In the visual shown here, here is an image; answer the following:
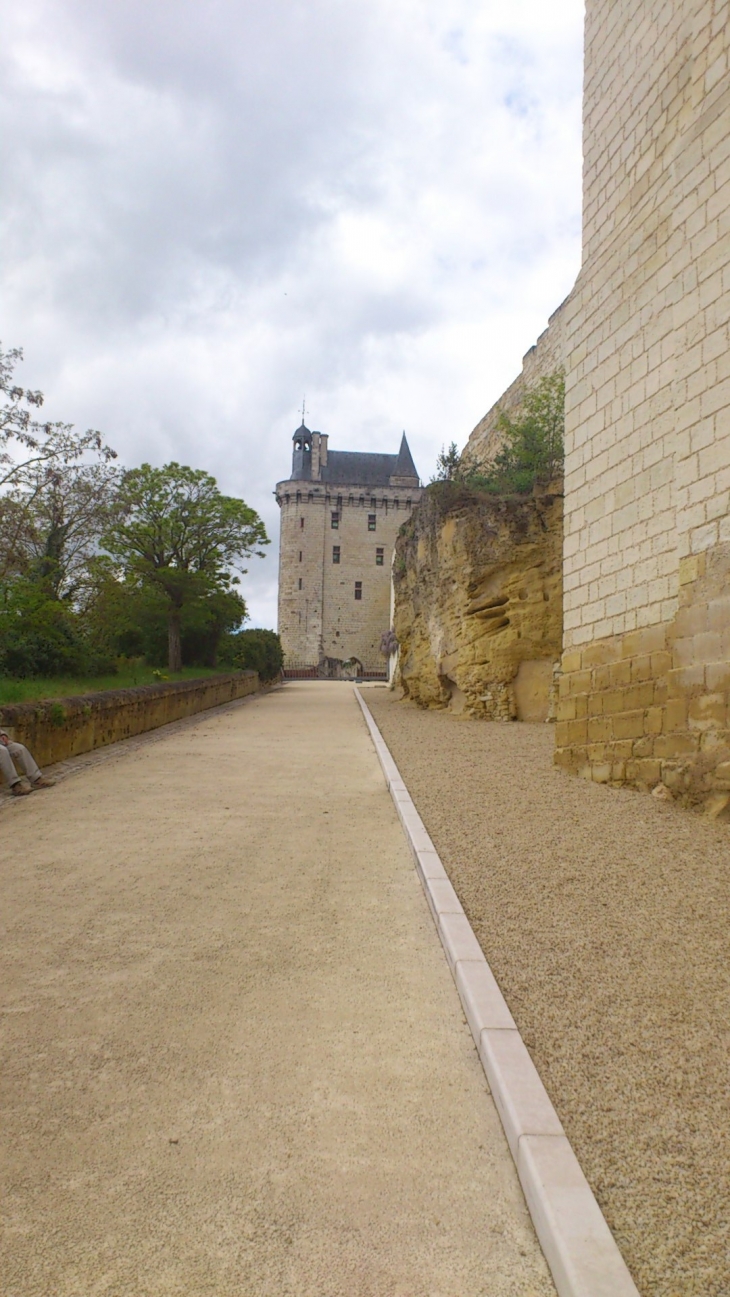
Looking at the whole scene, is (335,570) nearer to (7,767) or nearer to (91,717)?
(91,717)

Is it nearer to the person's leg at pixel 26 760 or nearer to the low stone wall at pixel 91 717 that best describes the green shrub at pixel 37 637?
the low stone wall at pixel 91 717

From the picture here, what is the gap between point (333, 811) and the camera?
6551 millimetres

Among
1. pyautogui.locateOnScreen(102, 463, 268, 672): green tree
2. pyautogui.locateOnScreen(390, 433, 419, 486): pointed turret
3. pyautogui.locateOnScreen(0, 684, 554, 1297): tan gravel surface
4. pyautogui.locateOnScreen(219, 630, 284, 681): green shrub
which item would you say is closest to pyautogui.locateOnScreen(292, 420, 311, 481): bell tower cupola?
pyautogui.locateOnScreen(390, 433, 419, 486): pointed turret

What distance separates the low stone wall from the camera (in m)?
8.30

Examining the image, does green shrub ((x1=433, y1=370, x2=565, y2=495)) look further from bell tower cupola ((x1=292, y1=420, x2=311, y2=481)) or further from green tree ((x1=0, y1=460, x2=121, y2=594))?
bell tower cupola ((x1=292, y1=420, x2=311, y2=481))

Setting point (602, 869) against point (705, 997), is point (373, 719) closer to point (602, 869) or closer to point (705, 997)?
point (602, 869)

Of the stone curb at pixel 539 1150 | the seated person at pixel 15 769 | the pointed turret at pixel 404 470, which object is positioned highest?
the pointed turret at pixel 404 470

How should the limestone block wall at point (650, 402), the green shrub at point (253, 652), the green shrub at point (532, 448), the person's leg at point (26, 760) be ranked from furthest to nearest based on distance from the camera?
the green shrub at point (253, 652)
the green shrub at point (532, 448)
the person's leg at point (26, 760)
the limestone block wall at point (650, 402)

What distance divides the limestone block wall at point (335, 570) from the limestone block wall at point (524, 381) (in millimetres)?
32434

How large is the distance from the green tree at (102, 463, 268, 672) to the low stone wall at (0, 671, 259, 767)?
3599 mm

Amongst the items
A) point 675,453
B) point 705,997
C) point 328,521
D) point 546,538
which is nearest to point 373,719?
point 546,538

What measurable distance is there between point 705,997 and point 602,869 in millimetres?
1676

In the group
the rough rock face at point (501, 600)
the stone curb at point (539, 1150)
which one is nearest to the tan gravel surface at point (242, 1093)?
the stone curb at point (539, 1150)

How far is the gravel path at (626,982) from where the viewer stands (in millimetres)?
1758
